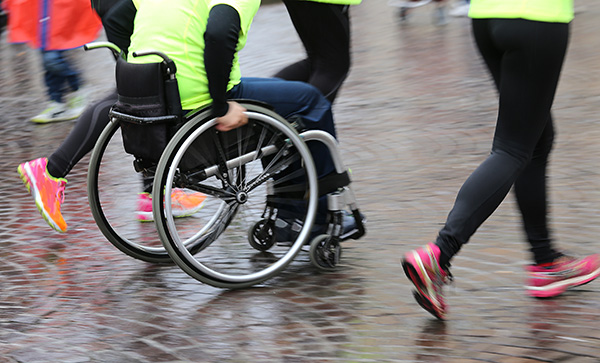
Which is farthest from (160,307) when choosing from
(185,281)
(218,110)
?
(218,110)

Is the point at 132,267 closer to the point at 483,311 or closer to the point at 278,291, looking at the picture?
the point at 278,291

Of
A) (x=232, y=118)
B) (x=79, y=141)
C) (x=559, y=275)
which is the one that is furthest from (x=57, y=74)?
(x=559, y=275)

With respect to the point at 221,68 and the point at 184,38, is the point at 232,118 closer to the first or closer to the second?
the point at 221,68

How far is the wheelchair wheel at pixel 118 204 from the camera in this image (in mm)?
4215

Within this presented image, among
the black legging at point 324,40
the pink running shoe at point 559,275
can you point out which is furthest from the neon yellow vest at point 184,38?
the pink running shoe at point 559,275

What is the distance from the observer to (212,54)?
12.0ft

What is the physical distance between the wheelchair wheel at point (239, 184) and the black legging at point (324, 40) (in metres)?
0.69

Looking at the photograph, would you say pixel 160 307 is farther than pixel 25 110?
No

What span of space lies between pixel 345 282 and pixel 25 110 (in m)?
5.24

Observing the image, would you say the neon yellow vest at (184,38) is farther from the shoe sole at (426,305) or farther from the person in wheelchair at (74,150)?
the shoe sole at (426,305)

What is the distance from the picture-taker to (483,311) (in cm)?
354

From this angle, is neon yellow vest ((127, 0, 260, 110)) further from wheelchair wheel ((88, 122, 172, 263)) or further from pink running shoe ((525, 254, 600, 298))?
pink running shoe ((525, 254, 600, 298))

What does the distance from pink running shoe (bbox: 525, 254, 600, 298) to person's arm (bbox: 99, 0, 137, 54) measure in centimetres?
234

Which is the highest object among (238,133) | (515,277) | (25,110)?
(238,133)
